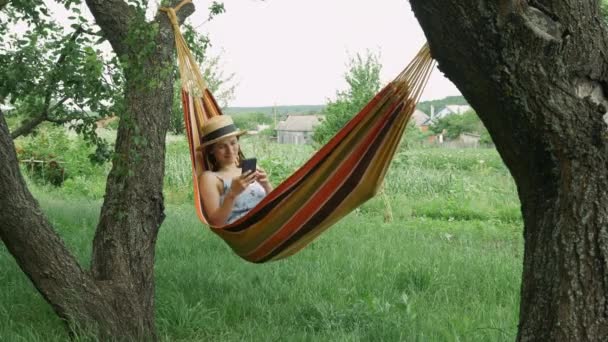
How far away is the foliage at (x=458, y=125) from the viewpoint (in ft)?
92.6

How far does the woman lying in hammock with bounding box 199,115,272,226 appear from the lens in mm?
2947

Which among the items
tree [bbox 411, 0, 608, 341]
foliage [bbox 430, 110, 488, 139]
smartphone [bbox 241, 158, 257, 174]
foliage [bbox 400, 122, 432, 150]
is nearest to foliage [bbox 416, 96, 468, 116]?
foliage [bbox 430, 110, 488, 139]

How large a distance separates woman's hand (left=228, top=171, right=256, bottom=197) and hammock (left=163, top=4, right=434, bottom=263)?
6.0 inches

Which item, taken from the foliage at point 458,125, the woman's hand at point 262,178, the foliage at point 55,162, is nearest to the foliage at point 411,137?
the foliage at point 55,162

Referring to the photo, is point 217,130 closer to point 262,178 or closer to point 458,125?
point 262,178

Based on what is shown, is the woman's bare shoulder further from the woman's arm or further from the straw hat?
the straw hat

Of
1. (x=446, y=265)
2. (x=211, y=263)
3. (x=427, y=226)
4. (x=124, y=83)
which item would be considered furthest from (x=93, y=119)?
(x=427, y=226)

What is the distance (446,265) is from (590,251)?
7.75 ft

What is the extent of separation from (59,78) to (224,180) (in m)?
0.80

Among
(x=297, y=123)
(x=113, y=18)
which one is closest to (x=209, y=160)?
(x=113, y=18)

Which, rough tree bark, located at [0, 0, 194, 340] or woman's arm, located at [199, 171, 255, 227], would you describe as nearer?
rough tree bark, located at [0, 0, 194, 340]

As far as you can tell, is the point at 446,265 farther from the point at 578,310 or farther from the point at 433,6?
the point at 433,6

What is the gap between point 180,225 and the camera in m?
5.49

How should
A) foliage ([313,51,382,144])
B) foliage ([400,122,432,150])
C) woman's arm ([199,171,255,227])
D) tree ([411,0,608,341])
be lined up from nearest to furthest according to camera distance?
tree ([411,0,608,341])
woman's arm ([199,171,255,227])
foliage ([313,51,382,144])
foliage ([400,122,432,150])
